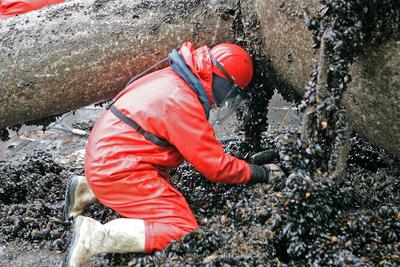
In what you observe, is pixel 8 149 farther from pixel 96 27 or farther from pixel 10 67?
pixel 96 27

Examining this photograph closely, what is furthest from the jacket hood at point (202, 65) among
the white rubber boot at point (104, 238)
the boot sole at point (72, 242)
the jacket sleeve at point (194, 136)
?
the boot sole at point (72, 242)

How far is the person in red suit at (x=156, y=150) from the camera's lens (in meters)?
3.53

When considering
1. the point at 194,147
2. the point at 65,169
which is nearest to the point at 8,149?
the point at 65,169

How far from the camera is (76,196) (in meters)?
4.25

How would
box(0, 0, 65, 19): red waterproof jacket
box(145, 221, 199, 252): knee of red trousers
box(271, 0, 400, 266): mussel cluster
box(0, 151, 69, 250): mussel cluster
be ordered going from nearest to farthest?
box(271, 0, 400, 266): mussel cluster < box(145, 221, 199, 252): knee of red trousers < box(0, 151, 69, 250): mussel cluster < box(0, 0, 65, 19): red waterproof jacket

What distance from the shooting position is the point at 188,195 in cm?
427

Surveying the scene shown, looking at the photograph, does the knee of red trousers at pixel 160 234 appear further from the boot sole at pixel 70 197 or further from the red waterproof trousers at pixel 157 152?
the boot sole at pixel 70 197

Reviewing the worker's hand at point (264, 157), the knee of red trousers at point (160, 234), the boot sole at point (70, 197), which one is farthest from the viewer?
the worker's hand at point (264, 157)

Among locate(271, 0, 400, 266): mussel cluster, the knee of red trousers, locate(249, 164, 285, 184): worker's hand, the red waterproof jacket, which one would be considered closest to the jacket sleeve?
locate(249, 164, 285, 184): worker's hand

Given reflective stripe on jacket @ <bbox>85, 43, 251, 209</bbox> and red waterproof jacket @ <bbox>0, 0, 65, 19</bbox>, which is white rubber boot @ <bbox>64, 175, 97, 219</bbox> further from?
red waterproof jacket @ <bbox>0, 0, 65, 19</bbox>

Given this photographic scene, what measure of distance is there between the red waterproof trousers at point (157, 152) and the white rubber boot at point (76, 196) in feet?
1.66

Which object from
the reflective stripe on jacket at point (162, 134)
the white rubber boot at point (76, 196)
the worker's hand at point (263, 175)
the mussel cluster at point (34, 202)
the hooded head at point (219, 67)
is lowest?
the mussel cluster at point (34, 202)

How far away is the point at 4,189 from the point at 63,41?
1.69m

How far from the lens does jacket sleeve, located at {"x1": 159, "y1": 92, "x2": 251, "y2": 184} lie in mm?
3545
